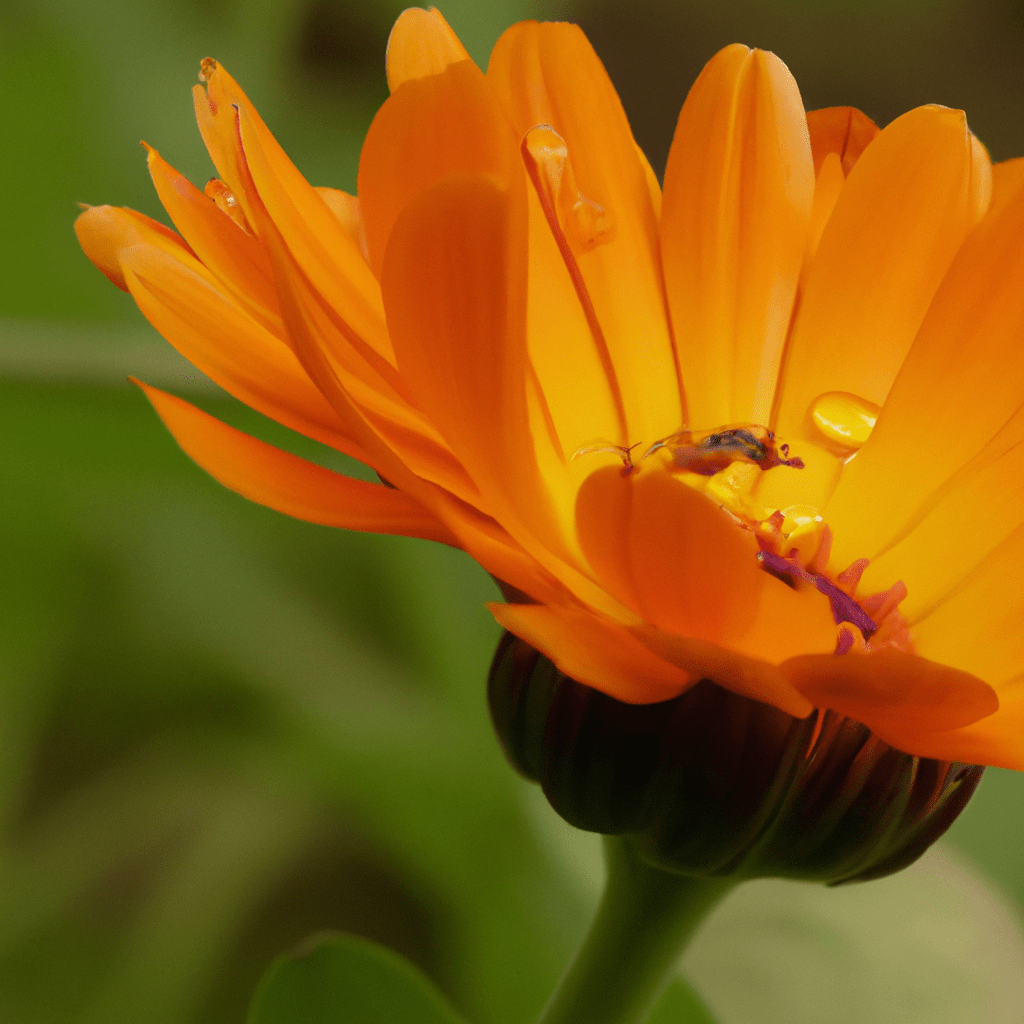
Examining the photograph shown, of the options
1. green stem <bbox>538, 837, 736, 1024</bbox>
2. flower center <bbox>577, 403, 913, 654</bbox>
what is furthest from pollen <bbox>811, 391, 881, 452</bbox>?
green stem <bbox>538, 837, 736, 1024</bbox>

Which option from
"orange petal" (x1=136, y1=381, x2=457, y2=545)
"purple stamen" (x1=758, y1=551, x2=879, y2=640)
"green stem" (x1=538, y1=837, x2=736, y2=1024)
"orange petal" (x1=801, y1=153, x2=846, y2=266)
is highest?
"orange petal" (x1=801, y1=153, x2=846, y2=266)

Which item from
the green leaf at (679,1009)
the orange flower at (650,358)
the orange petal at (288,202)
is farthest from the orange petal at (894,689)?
the green leaf at (679,1009)

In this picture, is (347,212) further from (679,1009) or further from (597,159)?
(679,1009)

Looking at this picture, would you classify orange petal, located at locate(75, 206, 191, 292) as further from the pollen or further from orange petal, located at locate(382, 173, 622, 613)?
the pollen

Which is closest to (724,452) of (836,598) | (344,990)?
(836,598)

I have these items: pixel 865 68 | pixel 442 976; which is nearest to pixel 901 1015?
pixel 442 976

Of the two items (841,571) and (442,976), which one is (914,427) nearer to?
(841,571)

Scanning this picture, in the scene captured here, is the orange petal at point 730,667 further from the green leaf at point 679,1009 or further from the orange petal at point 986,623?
the green leaf at point 679,1009
